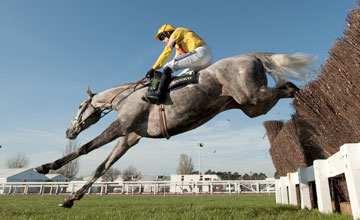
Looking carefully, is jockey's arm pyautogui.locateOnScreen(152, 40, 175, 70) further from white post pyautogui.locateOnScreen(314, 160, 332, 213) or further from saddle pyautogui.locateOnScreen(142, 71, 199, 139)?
white post pyautogui.locateOnScreen(314, 160, 332, 213)

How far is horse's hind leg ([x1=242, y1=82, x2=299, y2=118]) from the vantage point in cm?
413

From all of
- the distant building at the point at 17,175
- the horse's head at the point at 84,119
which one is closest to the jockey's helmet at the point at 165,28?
the horse's head at the point at 84,119

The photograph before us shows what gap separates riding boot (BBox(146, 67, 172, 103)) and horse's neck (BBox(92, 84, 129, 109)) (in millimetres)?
1123

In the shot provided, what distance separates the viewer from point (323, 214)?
3.83m

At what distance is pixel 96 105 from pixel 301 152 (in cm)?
520

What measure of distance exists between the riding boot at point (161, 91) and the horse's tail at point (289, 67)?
1.83m

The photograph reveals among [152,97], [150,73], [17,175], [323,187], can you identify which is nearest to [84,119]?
[150,73]

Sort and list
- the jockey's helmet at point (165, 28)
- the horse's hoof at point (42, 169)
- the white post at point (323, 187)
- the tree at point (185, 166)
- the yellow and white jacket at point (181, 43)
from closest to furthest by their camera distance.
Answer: the white post at point (323, 187) < the horse's hoof at point (42, 169) < the yellow and white jacket at point (181, 43) < the jockey's helmet at point (165, 28) < the tree at point (185, 166)

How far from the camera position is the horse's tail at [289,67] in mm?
4273

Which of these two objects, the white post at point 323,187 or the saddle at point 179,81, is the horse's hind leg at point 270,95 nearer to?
the saddle at point 179,81

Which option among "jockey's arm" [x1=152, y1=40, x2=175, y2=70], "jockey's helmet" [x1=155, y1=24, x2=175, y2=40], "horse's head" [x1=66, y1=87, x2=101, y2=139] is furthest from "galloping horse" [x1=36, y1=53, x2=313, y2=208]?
"jockey's helmet" [x1=155, y1=24, x2=175, y2=40]

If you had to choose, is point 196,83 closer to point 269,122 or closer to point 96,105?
point 96,105

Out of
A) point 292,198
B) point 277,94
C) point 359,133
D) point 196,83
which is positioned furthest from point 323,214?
point 196,83

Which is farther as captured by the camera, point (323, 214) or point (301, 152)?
point (301, 152)
